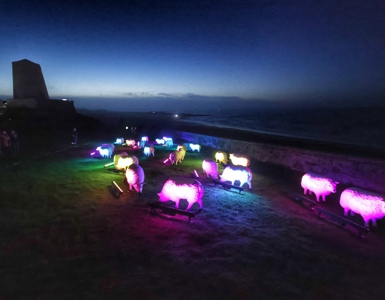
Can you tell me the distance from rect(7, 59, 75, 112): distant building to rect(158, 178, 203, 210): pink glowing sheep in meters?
33.1

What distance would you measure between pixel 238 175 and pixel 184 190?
159 inches

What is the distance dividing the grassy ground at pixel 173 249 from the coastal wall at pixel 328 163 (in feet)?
7.04

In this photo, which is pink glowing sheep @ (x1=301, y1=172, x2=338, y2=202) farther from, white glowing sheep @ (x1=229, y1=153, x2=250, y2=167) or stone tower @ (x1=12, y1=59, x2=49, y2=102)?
stone tower @ (x1=12, y1=59, x2=49, y2=102)

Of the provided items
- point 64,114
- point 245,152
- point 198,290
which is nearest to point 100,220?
point 198,290

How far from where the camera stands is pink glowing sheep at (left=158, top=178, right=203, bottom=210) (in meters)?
8.66

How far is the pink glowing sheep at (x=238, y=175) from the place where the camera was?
38.5 feet

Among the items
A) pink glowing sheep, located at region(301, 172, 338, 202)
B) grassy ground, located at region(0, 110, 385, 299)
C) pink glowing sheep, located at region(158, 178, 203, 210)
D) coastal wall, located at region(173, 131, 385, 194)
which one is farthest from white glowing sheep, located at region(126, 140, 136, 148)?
pink glowing sheep, located at region(301, 172, 338, 202)

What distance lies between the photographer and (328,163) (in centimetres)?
1251

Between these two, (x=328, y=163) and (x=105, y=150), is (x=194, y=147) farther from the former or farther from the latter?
(x=328, y=163)

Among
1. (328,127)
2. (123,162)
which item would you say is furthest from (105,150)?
(328,127)

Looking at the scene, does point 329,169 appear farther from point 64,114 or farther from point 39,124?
point 64,114

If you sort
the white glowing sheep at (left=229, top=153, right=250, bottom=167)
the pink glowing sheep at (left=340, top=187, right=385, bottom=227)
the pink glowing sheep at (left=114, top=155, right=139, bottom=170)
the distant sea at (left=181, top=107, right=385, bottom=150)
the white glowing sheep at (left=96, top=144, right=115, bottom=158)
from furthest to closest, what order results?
1. the distant sea at (left=181, top=107, right=385, bottom=150)
2. the white glowing sheep at (left=96, top=144, right=115, bottom=158)
3. the white glowing sheep at (left=229, top=153, right=250, bottom=167)
4. the pink glowing sheep at (left=114, top=155, right=139, bottom=170)
5. the pink glowing sheep at (left=340, top=187, right=385, bottom=227)

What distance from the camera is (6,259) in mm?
5594

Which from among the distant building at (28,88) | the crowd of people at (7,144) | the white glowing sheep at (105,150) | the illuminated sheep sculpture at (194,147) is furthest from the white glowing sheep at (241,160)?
the distant building at (28,88)
